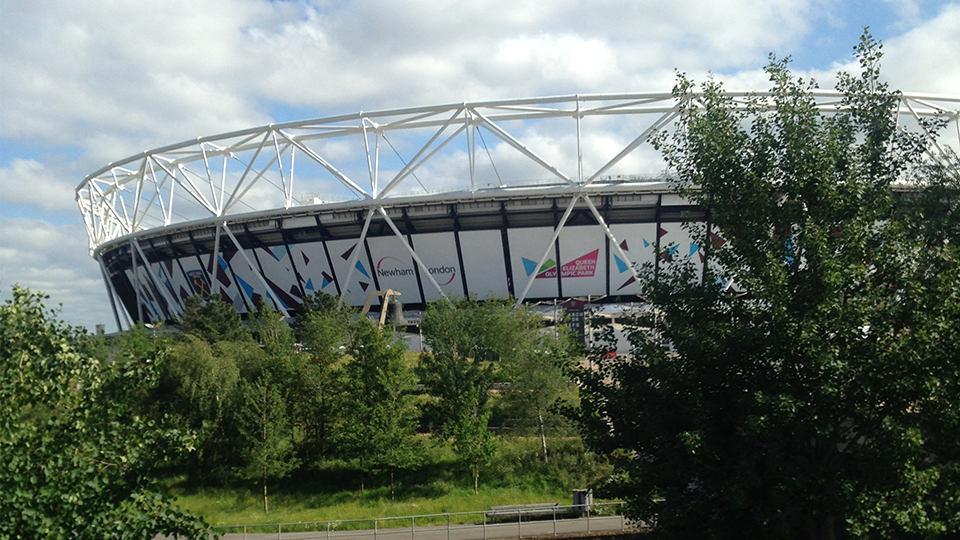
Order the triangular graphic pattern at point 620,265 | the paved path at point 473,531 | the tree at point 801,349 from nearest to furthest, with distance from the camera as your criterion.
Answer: the tree at point 801,349
the paved path at point 473,531
the triangular graphic pattern at point 620,265

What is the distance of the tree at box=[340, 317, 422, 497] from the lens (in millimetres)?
22797

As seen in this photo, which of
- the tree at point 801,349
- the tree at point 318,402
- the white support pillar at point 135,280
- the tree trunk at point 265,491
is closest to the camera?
the tree at point 801,349

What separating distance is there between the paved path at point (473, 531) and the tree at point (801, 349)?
7749mm

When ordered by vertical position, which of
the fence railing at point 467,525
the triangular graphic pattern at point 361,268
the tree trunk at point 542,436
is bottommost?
the fence railing at point 467,525

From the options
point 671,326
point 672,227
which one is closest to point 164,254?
point 672,227

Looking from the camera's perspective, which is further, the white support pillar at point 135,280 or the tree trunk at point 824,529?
the white support pillar at point 135,280

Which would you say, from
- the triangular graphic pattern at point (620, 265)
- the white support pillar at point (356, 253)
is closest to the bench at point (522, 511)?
the white support pillar at point (356, 253)

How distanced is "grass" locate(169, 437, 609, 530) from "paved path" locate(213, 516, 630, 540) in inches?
71.9

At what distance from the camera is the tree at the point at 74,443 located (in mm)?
6812

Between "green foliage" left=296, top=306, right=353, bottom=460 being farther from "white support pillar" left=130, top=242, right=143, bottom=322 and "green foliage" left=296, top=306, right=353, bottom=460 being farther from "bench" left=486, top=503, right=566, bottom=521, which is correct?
"white support pillar" left=130, top=242, right=143, bottom=322

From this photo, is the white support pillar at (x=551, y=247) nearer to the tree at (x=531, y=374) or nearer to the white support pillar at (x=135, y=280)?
the tree at (x=531, y=374)

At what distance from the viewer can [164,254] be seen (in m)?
44.4

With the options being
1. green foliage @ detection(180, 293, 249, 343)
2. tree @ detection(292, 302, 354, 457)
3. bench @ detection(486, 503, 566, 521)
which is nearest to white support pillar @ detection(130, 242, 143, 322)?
green foliage @ detection(180, 293, 249, 343)

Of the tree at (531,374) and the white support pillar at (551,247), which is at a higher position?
the white support pillar at (551,247)
